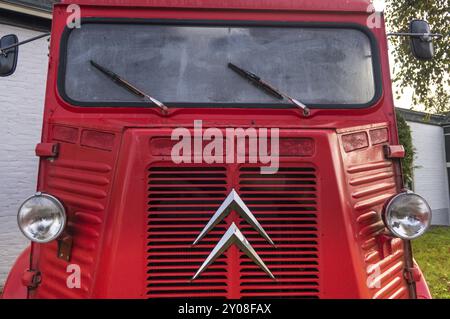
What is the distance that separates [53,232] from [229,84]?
50.7 inches

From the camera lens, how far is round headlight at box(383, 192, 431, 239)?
7.52ft

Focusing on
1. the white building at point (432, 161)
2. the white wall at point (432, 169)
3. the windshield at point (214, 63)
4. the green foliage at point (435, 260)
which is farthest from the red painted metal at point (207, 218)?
the white wall at point (432, 169)

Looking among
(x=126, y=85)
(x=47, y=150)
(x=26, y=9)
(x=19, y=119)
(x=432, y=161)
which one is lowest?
(x=47, y=150)

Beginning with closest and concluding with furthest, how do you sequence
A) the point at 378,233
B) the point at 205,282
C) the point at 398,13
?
the point at 205,282, the point at 378,233, the point at 398,13

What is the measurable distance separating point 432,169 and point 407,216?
1551cm

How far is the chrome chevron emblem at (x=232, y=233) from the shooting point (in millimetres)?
2125

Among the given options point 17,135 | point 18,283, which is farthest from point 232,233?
point 17,135

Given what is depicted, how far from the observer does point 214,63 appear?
272 cm

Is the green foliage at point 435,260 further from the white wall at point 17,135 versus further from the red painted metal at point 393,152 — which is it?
the white wall at point 17,135

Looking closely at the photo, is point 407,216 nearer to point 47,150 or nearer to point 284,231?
point 284,231

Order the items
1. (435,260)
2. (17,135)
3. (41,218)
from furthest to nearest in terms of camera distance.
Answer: (435,260) < (17,135) < (41,218)
